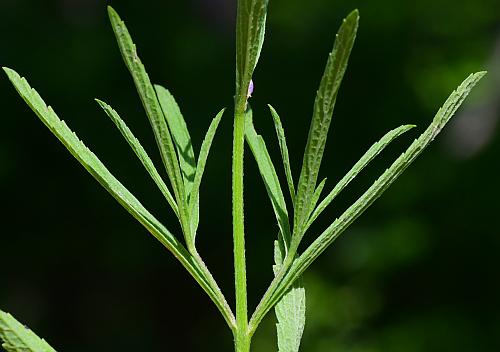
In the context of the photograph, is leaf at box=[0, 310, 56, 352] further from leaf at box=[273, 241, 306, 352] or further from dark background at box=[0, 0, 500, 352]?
dark background at box=[0, 0, 500, 352]

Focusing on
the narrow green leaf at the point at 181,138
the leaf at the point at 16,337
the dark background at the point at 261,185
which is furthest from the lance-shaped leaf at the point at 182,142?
the dark background at the point at 261,185

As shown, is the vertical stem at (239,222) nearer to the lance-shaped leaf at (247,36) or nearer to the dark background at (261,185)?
the lance-shaped leaf at (247,36)

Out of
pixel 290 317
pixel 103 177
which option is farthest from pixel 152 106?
pixel 290 317

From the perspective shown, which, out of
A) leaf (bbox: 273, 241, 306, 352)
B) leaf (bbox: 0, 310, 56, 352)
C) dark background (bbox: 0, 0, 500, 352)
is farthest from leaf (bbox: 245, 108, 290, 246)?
dark background (bbox: 0, 0, 500, 352)

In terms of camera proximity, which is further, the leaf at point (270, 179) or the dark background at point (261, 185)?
the dark background at point (261, 185)

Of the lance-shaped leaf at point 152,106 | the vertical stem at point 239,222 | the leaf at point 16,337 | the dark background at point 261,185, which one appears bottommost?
the leaf at point 16,337

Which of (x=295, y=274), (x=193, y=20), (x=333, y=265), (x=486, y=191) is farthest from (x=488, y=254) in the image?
(x=295, y=274)

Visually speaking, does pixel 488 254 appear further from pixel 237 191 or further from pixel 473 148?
pixel 237 191
